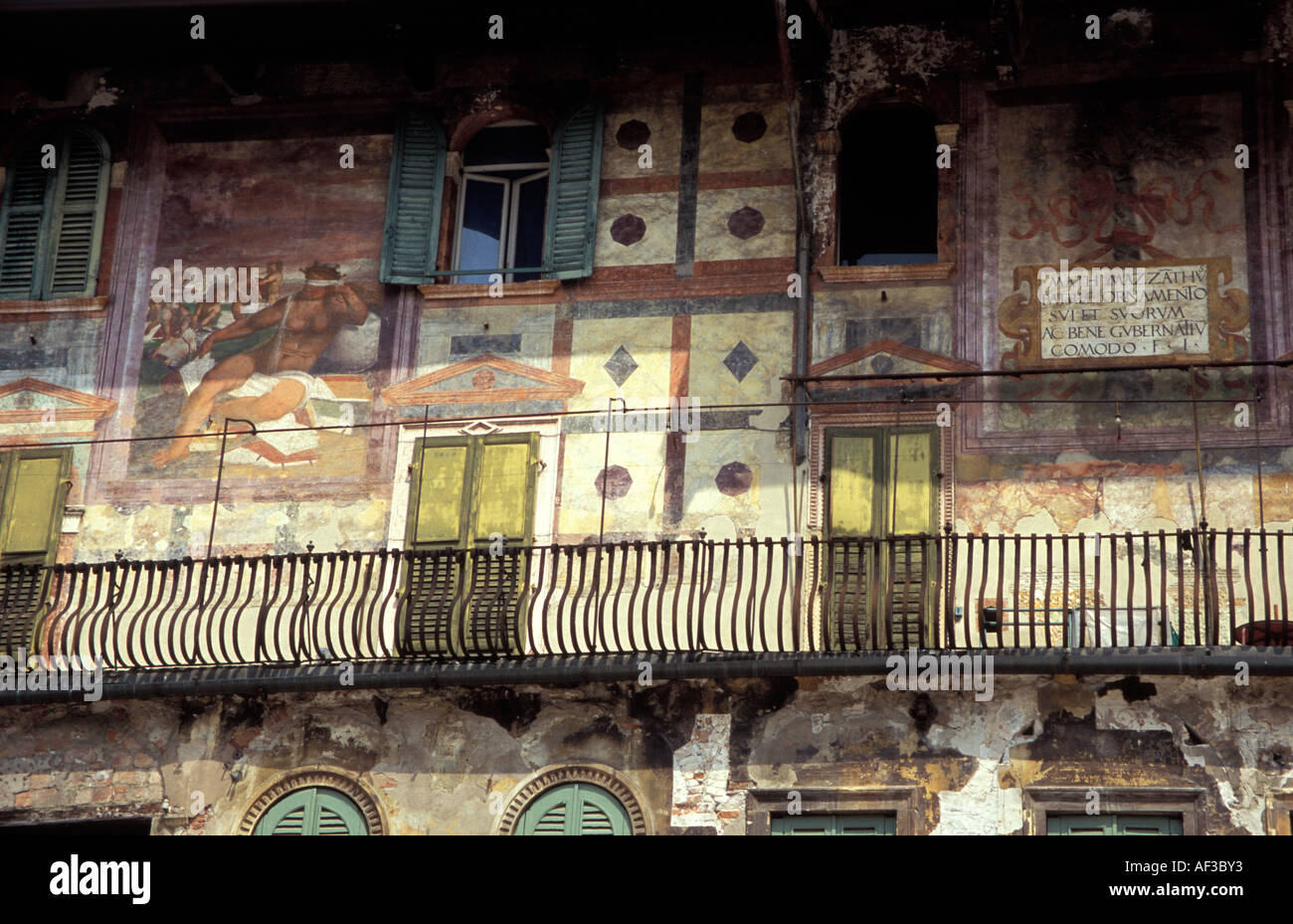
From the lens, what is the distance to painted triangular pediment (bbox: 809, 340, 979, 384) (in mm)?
17719

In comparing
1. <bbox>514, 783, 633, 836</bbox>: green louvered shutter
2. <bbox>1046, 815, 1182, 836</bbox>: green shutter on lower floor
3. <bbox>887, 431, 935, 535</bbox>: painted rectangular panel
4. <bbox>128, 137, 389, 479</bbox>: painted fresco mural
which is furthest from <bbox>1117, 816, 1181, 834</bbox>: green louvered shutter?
<bbox>128, 137, 389, 479</bbox>: painted fresco mural

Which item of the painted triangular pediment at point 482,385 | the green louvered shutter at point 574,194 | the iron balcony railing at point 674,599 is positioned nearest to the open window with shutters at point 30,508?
the iron balcony railing at point 674,599

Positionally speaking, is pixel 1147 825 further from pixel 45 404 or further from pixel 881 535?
pixel 45 404

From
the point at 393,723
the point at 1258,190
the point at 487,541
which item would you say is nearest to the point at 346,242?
the point at 487,541

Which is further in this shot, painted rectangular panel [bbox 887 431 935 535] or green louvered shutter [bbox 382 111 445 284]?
green louvered shutter [bbox 382 111 445 284]

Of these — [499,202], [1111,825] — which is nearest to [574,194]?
[499,202]

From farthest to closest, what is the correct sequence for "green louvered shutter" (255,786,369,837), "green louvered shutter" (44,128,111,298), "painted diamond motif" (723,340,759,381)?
"green louvered shutter" (44,128,111,298) → "painted diamond motif" (723,340,759,381) → "green louvered shutter" (255,786,369,837)

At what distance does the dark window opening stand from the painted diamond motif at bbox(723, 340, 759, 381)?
41.4 inches

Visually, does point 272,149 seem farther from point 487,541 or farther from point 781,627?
point 781,627

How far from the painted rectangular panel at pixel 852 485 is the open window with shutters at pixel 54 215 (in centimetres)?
559

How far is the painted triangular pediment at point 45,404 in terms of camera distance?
18.7 meters

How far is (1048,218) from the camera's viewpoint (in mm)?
18016

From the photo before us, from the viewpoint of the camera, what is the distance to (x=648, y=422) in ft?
58.8

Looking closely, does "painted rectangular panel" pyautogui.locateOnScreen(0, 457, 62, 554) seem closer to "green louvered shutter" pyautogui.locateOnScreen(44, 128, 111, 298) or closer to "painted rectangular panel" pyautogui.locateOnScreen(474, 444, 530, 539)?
"green louvered shutter" pyautogui.locateOnScreen(44, 128, 111, 298)
